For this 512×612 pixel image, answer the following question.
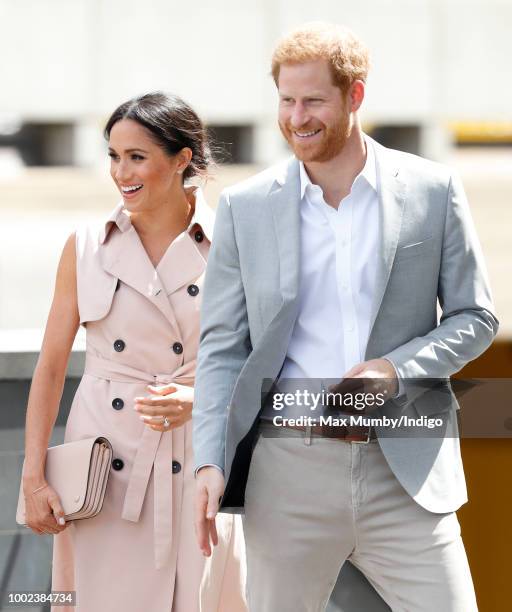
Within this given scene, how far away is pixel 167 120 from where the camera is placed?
3854mm

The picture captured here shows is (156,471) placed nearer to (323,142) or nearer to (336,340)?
(336,340)

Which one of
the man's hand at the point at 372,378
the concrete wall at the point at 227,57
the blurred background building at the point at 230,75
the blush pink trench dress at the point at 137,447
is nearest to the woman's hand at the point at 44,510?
the blush pink trench dress at the point at 137,447

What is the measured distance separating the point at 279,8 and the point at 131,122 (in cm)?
2145

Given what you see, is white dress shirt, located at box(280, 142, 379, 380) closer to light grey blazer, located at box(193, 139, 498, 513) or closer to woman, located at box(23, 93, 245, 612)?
light grey blazer, located at box(193, 139, 498, 513)

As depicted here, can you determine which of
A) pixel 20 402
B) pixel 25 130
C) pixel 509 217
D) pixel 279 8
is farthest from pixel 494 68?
pixel 20 402

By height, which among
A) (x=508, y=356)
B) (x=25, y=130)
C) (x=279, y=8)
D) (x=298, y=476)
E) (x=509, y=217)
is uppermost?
(x=279, y=8)

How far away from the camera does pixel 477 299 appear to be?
313 cm

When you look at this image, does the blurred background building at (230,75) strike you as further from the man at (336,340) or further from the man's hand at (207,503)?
the man's hand at (207,503)

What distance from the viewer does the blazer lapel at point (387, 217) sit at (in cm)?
306

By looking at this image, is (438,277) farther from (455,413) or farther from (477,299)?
(455,413)

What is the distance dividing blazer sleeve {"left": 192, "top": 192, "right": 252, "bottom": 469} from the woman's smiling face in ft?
2.06

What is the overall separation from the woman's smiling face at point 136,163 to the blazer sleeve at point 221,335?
0.63 metres

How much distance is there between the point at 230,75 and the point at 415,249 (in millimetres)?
22000

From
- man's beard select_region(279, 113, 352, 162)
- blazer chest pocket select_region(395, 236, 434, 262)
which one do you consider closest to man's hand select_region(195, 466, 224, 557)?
blazer chest pocket select_region(395, 236, 434, 262)
